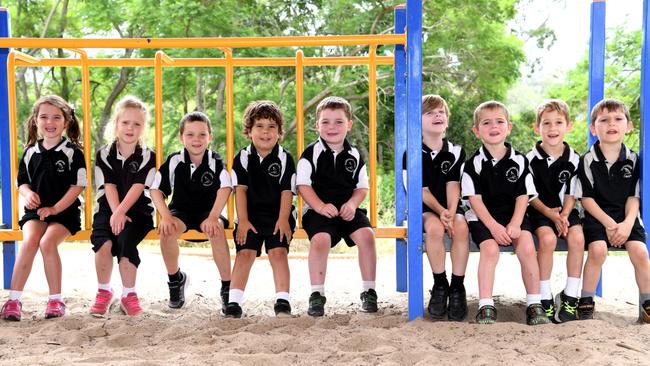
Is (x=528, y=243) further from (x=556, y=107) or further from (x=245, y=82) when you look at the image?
(x=245, y=82)

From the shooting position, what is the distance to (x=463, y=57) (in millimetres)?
11781

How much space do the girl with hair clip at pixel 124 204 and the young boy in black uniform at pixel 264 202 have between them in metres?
0.54

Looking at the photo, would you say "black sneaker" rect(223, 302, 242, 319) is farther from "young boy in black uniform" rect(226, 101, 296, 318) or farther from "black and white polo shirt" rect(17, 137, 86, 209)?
"black and white polo shirt" rect(17, 137, 86, 209)

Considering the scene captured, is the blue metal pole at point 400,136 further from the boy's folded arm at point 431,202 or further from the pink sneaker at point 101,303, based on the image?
the pink sneaker at point 101,303

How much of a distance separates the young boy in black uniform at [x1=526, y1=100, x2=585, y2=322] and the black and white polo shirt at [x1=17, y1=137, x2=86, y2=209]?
8.12 feet

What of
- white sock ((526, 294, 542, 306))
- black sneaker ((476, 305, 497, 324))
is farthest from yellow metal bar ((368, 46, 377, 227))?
white sock ((526, 294, 542, 306))

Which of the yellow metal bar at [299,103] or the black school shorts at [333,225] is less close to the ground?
the yellow metal bar at [299,103]

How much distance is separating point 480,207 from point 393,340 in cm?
89

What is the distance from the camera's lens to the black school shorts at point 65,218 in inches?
156

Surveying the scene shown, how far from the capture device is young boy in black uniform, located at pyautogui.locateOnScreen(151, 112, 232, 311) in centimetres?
398

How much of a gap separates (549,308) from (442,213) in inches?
28.3

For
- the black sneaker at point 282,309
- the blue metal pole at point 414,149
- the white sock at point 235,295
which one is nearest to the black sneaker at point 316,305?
the black sneaker at point 282,309

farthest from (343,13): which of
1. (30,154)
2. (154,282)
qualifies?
(30,154)

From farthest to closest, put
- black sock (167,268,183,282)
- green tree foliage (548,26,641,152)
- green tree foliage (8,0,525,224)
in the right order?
green tree foliage (548,26,641,152), green tree foliage (8,0,525,224), black sock (167,268,183,282)
